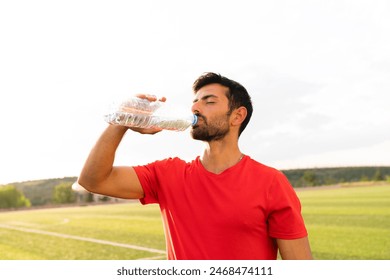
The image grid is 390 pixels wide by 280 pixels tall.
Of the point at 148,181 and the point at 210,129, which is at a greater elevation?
the point at 210,129

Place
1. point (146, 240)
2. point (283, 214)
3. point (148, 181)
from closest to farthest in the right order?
point (283, 214) → point (148, 181) → point (146, 240)

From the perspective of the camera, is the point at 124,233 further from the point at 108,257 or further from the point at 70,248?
the point at 108,257

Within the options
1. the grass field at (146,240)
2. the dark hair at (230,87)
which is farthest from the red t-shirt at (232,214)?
the grass field at (146,240)

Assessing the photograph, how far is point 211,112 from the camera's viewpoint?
293cm

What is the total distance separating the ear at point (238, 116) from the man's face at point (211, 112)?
0.07 meters

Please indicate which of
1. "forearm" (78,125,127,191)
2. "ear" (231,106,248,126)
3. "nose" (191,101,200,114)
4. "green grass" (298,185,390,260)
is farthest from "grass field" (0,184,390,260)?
"forearm" (78,125,127,191)

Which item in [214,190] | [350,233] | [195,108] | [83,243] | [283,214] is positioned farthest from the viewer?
[83,243]

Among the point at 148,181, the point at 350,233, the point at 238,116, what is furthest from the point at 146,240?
the point at 238,116

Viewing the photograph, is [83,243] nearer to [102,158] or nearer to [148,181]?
[148,181]

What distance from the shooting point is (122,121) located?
2.70m

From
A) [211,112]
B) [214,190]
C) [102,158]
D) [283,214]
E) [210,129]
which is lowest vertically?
[283,214]

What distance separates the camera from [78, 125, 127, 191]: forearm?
2691 millimetres

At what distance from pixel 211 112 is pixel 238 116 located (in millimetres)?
246

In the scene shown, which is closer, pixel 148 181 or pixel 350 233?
pixel 148 181
